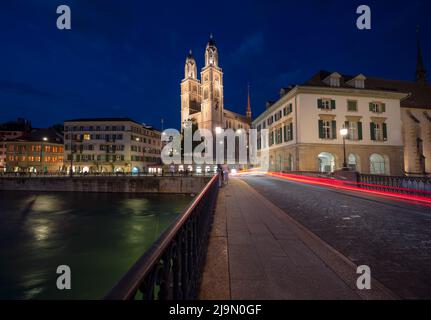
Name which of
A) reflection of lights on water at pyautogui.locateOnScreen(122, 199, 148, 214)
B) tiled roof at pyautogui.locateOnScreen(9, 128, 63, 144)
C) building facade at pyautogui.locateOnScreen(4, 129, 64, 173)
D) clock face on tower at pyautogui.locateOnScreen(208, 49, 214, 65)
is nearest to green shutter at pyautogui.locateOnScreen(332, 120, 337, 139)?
reflection of lights on water at pyautogui.locateOnScreen(122, 199, 148, 214)

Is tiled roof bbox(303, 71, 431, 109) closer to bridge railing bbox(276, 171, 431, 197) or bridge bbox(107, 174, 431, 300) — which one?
bridge railing bbox(276, 171, 431, 197)

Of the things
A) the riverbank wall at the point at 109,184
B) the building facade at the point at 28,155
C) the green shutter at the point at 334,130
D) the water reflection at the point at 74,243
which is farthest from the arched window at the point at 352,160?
the building facade at the point at 28,155

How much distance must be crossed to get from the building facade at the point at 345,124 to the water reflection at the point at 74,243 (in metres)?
18.7

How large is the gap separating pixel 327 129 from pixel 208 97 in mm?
60827

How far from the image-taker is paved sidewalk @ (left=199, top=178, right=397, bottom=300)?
3035 mm

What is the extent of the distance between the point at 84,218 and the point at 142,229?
8617 millimetres

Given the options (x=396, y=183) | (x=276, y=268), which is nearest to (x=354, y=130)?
(x=396, y=183)

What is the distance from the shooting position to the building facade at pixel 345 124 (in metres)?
29.5

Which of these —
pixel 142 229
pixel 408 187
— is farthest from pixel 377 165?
pixel 142 229

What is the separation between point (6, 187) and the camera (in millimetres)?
46312

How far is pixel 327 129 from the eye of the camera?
98.1 ft

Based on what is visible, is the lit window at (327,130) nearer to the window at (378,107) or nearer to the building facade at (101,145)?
the window at (378,107)

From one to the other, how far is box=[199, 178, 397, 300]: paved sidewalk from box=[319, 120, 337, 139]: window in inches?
1066
